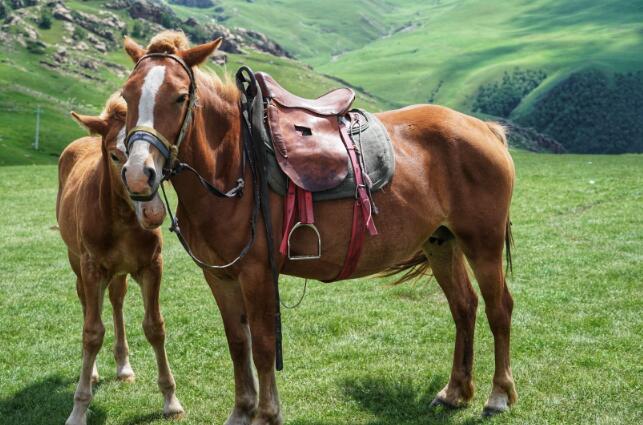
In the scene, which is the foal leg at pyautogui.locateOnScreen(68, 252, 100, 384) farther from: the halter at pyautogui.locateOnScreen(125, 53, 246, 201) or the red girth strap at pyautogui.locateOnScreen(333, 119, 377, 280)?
the red girth strap at pyautogui.locateOnScreen(333, 119, 377, 280)

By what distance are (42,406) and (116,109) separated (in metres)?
3.45

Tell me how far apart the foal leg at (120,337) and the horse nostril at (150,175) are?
3.79 m

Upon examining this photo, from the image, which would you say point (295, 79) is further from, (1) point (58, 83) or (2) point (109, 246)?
(2) point (109, 246)

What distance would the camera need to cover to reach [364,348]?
855 centimetres

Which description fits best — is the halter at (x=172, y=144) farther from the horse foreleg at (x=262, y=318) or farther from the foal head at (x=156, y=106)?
the horse foreleg at (x=262, y=318)

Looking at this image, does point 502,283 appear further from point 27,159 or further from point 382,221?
point 27,159

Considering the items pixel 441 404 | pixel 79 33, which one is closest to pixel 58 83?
pixel 79 33

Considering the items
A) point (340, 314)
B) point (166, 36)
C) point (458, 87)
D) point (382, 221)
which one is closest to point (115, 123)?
point (166, 36)

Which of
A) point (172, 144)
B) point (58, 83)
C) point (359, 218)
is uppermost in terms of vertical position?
point (172, 144)

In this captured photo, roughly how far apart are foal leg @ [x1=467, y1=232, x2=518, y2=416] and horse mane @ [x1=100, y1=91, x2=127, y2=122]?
3.77m

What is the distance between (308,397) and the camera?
7.06 meters

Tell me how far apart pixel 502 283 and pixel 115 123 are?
14.0 feet

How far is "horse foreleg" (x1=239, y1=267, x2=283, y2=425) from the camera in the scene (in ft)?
17.4

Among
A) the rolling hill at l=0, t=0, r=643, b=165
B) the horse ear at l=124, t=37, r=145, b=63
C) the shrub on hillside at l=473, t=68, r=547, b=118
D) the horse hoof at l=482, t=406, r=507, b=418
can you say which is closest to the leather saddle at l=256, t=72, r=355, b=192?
the horse ear at l=124, t=37, r=145, b=63
